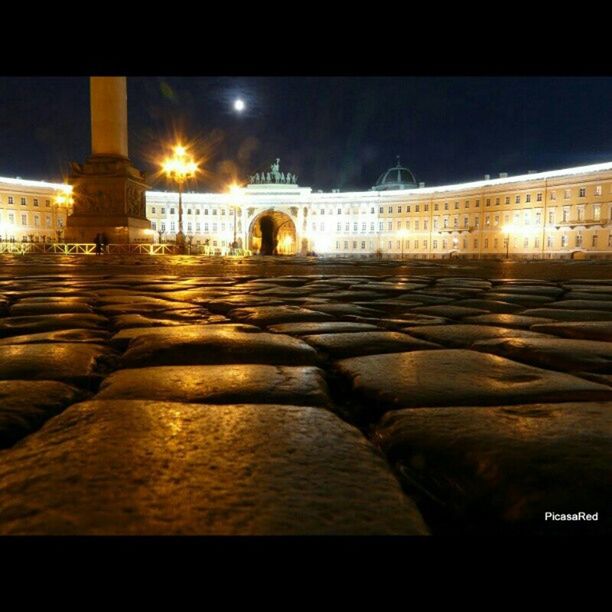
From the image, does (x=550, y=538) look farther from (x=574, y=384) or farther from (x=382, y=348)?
(x=382, y=348)

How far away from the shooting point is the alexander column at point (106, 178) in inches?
827

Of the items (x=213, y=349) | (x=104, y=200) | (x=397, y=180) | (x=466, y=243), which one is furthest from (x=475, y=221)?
(x=213, y=349)

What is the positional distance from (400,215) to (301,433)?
87.5 metres

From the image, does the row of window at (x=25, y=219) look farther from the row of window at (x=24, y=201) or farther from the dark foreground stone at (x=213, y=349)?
the dark foreground stone at (x=213, y=349)

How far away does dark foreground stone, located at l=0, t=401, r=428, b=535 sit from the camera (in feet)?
2.41

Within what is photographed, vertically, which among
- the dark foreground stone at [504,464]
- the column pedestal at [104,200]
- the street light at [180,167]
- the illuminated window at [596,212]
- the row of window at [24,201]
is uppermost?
the row of window at [24,201]

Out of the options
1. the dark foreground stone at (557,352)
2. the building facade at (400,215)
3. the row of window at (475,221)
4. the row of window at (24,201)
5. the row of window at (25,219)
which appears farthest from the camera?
the row of window at (25,219)

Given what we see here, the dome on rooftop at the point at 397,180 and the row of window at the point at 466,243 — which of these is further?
the dome on rooftop at the point at 397,180

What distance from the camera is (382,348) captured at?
217 cm

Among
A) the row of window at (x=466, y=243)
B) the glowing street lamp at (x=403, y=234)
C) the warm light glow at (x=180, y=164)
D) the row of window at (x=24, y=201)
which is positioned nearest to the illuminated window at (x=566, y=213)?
the row of window at (x=466, y=243)

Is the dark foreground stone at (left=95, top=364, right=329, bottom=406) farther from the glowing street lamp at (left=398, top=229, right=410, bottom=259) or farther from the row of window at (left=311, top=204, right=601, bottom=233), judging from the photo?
the glowing street lamp at (left=398, top=229, right=410, bottom=259)

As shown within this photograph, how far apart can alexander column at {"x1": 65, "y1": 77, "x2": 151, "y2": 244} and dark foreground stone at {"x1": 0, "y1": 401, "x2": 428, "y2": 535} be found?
21.5 meters

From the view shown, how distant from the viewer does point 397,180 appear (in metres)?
103
